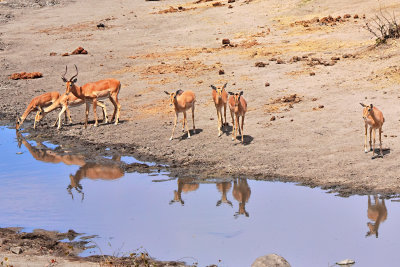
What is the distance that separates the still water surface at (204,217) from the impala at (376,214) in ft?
0.06

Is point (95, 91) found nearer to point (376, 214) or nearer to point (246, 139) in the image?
point (246, 139)

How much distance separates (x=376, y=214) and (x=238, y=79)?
1166 centimetres

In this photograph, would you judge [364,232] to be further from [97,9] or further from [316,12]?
[97,9]

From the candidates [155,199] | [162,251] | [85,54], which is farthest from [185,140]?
[85,54]

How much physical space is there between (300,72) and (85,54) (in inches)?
463

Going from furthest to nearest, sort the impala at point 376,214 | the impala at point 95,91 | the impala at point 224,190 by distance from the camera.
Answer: the impala at point 95,91 → the impala at point 224,190 → the impala at point 376,214

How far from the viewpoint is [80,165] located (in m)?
17.8

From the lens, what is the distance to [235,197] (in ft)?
46.7

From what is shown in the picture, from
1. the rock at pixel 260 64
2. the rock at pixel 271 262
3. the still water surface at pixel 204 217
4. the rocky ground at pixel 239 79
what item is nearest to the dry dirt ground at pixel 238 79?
the rocky ground at pixel 239 79

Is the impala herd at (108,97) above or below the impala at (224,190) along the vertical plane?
above

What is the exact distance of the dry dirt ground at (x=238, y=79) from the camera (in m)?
16.2

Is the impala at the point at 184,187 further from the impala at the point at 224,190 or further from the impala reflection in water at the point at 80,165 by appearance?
the impala reflection in water at the point at 80,165

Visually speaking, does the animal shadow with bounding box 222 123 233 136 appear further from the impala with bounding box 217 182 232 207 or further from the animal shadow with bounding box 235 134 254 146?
the impala with bounding box 217 182 232 207

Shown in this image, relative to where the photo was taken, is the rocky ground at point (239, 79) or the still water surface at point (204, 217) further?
the rocky ground at point (239, 79)
